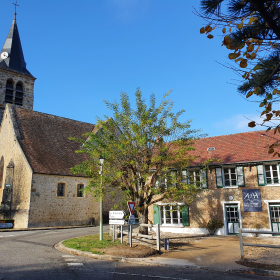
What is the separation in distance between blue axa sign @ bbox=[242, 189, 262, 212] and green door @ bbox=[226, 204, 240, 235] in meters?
0.64

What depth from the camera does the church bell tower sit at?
117 ft

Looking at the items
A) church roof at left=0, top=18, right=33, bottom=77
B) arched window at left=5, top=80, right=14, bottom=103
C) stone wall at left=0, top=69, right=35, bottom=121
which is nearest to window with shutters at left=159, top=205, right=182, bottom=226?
stone wall at left=0, top=69, right=35, bottom=121

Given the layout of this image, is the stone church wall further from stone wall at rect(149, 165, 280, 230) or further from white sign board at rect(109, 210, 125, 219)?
white sign board at rect(109, 210, 125, 219)

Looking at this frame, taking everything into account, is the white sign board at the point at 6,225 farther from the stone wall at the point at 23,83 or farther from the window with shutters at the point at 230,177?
the stone wall at the point at 23,83

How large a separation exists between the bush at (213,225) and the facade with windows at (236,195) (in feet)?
0.70

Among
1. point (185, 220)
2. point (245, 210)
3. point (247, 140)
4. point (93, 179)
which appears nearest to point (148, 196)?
point (93, 179)

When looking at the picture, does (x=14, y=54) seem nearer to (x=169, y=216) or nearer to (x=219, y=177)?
(x=169, y=216)

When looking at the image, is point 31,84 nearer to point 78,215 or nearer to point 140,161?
point 78,215

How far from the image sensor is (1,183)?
2564 cm

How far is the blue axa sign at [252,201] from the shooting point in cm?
1639

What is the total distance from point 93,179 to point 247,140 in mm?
11250

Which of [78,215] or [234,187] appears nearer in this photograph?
[234,187]

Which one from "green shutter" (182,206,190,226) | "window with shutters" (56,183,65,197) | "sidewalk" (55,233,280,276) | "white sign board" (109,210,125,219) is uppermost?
"window with shutters" (56,183,65,197)

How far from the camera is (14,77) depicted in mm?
36781
